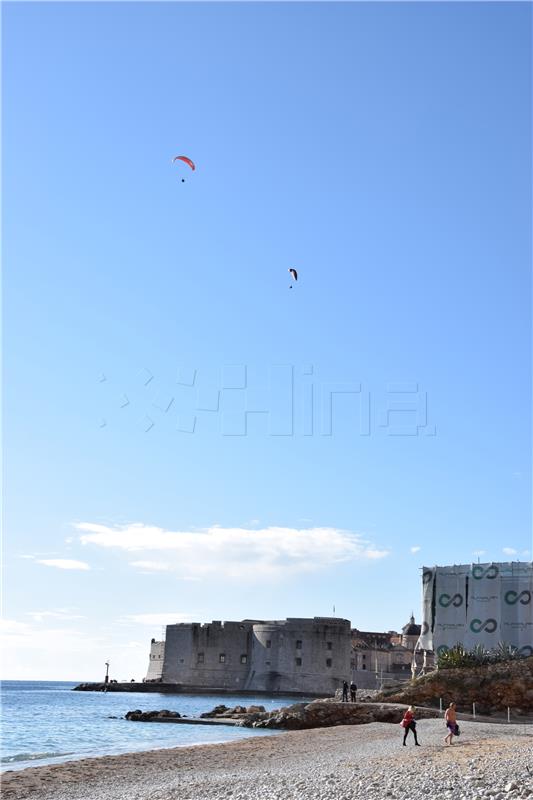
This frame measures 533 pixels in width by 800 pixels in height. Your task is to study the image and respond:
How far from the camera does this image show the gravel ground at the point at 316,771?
51.2ft

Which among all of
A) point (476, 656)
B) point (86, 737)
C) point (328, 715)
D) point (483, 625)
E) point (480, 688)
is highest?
point (483, 625)

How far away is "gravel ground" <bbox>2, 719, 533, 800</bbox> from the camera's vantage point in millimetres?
15617

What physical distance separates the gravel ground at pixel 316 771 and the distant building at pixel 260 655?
56.0m

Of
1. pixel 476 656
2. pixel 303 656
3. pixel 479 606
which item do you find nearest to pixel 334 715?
pixel 476 656

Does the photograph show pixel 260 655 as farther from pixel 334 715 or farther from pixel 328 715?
pixel 334 715

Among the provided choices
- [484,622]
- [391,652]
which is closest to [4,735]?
[484,622]

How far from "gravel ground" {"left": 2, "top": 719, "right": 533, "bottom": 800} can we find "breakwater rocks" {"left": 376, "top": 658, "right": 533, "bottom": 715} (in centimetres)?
536

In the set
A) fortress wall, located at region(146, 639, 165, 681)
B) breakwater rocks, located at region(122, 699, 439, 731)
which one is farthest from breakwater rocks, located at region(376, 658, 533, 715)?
fortress wall, located at region(146, 639, 165, 681)

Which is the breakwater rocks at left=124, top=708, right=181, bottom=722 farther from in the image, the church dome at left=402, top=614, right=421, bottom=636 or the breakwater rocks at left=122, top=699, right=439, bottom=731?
the church dome at left=402, top=614, right=421, bottom=636

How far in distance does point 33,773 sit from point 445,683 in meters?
19.5

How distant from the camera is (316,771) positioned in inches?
766

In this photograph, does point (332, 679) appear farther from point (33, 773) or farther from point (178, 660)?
point (33, 773)

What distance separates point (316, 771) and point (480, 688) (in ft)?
61.1

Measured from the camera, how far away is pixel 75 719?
2261 inches
